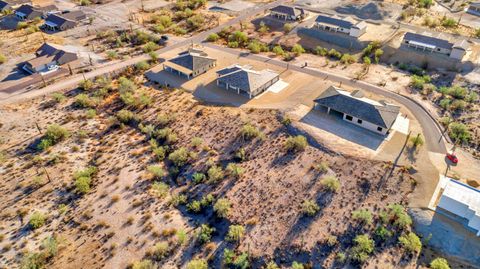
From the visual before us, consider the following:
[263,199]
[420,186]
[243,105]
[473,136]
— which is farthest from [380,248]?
[243,105]

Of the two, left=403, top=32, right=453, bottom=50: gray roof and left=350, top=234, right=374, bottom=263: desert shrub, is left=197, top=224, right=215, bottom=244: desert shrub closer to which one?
left=350, top=234, right=374, bottom=263: desert shrub

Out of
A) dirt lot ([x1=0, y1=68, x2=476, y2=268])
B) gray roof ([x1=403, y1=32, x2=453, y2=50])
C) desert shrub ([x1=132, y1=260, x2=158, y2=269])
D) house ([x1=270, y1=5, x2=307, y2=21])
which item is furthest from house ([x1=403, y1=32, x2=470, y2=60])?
desert shrub ([x1=132, y1=260, x2=158, y2=269])

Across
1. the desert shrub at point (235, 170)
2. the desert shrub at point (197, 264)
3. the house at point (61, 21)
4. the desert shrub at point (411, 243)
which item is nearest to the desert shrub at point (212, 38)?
the house at point (61, 21)

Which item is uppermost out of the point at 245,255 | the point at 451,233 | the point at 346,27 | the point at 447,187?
the point at 346,27

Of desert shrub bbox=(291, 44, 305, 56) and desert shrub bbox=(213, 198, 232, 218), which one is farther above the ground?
desert shrub bbox=(291, 44, 305, 56)

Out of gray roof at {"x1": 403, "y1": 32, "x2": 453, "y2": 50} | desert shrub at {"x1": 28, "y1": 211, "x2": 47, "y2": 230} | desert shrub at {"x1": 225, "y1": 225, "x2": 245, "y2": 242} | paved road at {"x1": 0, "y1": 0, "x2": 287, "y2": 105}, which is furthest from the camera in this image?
gray roof at {"x1": 403, "y1": 32, "x2": 453, "y2": 50}

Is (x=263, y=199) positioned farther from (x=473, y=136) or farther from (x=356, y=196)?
(x=473, y=136)

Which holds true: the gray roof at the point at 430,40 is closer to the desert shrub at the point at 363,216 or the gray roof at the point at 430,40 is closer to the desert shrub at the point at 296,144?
the desert shrub at the point at 296,144
